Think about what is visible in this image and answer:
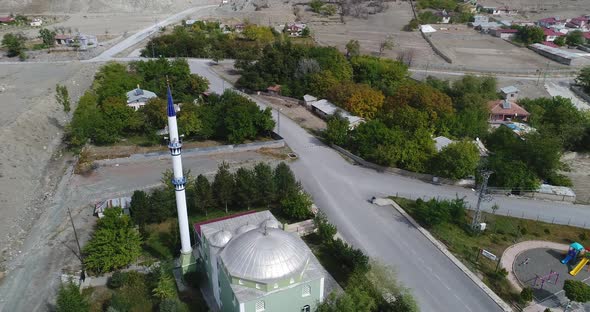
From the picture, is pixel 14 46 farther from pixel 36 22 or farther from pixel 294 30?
pixel 294 30

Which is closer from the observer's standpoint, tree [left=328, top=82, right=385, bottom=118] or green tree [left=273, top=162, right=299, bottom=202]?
green tree [left=273, top=162, right=299, bottom=202]

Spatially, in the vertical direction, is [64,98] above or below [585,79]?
above

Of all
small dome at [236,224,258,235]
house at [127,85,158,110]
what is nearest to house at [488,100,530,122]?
small dome at [236,224,258,235]

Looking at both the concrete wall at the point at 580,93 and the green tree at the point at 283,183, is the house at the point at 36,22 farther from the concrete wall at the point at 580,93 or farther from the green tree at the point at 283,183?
the concrete wall at the point at 580,93

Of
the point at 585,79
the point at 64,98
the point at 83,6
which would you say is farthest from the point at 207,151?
the point at 83,6

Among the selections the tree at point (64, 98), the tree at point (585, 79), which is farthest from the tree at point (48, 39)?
the tree at point (585, 79)

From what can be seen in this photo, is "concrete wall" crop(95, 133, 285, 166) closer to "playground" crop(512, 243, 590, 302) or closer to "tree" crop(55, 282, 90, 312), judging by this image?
"tree" crop(55, 282, 90, 312)
